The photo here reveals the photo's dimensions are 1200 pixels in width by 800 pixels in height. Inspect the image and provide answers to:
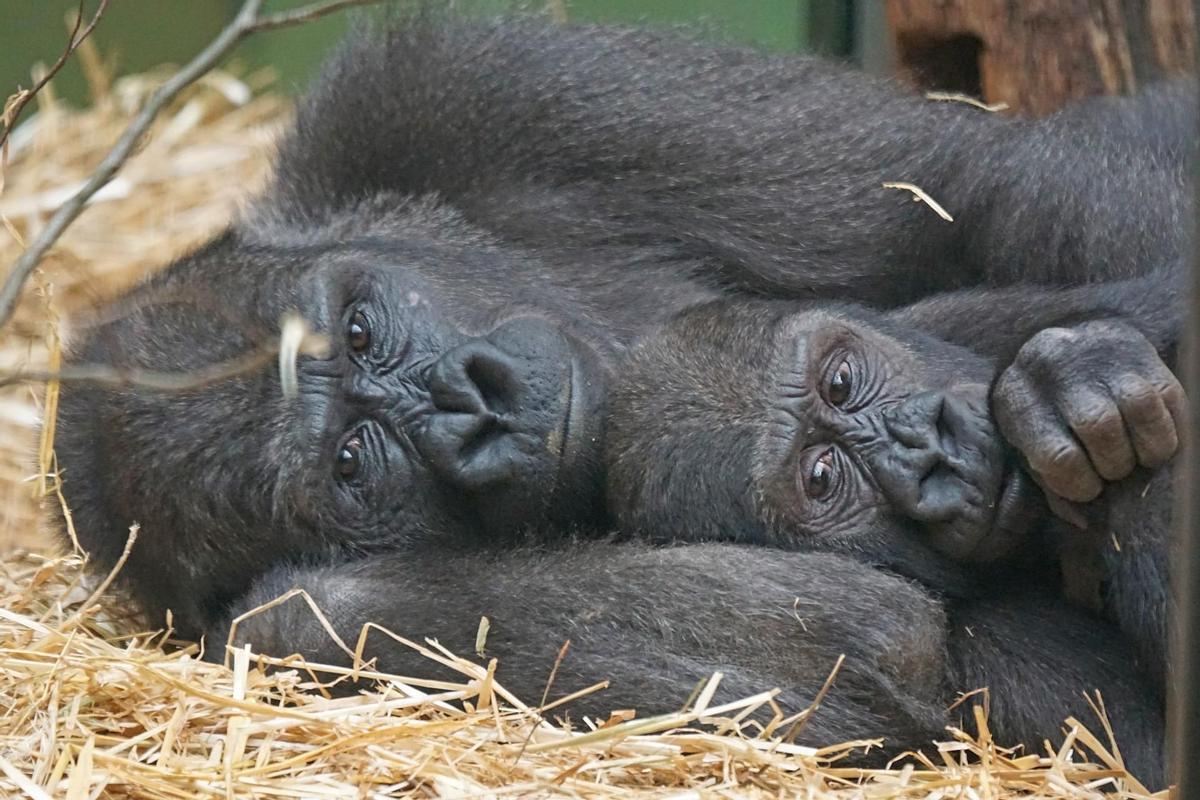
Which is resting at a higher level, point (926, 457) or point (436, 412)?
point (436, 412)

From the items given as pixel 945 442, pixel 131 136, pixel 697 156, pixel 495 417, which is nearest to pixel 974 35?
pixel 697 156

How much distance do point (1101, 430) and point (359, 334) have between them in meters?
1.43

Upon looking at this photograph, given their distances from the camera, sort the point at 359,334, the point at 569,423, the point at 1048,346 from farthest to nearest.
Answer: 1. the point at 359,334
2. the point at 569,423
3. the point at 1048,346

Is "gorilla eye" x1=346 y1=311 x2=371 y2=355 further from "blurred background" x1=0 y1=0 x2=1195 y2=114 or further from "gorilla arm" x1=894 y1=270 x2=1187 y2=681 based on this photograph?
"gorilla arm" x1=894 y1=270 x2=1187 y2=681

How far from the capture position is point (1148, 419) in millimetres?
2346

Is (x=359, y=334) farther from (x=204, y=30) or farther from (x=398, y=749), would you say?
(x=204, y=30)

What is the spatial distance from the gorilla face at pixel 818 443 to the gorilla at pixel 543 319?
34mm

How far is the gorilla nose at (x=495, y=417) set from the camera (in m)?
2.81

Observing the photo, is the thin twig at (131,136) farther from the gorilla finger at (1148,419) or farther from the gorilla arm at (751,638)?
the gorilla finger at (1148,419)

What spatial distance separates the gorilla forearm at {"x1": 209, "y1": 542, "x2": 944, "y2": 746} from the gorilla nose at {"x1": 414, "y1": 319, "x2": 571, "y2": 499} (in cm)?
18

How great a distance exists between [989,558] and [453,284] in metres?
1.21

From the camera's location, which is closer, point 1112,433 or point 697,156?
point 1112,433

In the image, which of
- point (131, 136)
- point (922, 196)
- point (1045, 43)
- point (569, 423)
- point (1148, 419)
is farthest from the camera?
point (1045, 43)

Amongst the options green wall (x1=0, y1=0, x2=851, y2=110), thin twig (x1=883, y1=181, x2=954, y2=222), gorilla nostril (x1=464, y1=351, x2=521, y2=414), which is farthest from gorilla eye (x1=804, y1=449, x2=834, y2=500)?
green wall (x1=0, y1=0, x2=851, y2=110)
